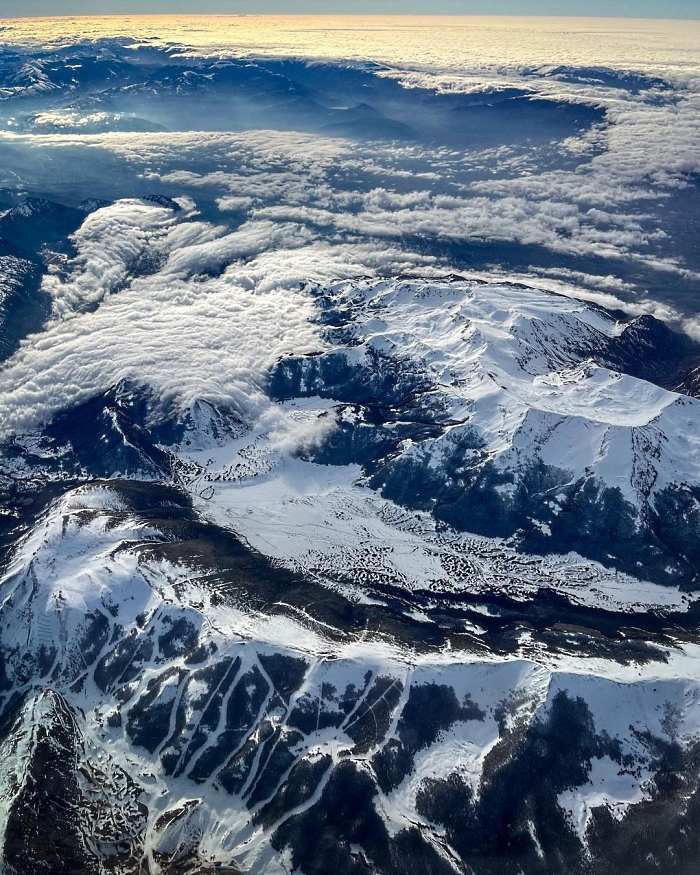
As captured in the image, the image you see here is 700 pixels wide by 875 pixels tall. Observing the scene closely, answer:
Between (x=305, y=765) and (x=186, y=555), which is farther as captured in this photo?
(x=186, y=555)

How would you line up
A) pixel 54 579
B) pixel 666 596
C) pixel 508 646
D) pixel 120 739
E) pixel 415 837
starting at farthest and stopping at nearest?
pixel 666 596
pixel 54 579
pixel 508 646
pixel 120 739
pixel 415 837

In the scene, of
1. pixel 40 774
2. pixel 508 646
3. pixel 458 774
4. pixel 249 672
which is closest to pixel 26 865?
pixel 40 774

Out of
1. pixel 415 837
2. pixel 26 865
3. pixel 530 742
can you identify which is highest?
pixel 530 742

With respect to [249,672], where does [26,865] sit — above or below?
below

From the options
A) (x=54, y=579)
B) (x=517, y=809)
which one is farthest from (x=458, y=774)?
(x=54, y=579)

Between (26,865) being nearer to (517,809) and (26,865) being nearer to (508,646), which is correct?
(517,809)

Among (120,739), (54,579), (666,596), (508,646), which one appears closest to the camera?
(120,739)

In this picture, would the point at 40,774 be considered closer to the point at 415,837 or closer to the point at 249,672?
the point at 249,672

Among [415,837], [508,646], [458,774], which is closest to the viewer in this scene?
[415,837]

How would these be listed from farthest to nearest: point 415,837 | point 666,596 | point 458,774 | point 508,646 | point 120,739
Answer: point 666,596
point 508,646
point 120,739
point 458,774
point 415,837
